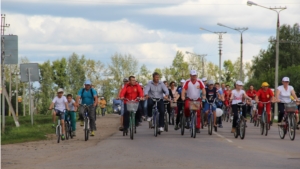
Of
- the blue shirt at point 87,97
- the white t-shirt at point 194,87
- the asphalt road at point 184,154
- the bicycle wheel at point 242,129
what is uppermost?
the white t-shirt at point 194,87

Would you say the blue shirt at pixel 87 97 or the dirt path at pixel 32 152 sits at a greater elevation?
the blue shirt at pixel 87 97

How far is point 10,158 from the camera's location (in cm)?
1820

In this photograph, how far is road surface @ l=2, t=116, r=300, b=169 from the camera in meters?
15.5

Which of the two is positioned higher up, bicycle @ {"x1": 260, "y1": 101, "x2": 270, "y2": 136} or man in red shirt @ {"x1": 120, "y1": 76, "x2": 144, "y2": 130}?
man in red shirt @ {"x1": 120, "y1": 76, "x2": 144, "y2": 130}

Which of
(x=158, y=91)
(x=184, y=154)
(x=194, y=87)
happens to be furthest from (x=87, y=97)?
(x=184, y=154)

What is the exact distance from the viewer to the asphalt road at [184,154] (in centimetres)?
1550

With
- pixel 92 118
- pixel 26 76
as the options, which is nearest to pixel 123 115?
pixel 92 118

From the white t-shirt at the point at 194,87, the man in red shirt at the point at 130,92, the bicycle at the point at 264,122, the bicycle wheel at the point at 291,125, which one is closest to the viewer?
the bicycle wheel at the point at 291,125

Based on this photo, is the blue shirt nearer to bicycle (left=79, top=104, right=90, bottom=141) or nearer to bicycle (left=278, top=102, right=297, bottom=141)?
bicycle (left=79, top=104, right=90, bottom=141)

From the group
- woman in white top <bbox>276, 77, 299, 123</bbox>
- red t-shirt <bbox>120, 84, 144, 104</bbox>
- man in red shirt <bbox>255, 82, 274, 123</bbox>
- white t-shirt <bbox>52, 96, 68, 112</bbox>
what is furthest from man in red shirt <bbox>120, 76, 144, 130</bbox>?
man in red shirt <bbox>255, 82, 274, 123</bbox>

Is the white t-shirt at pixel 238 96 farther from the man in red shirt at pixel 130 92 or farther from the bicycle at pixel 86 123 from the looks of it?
the bicycle at pixel 86 123

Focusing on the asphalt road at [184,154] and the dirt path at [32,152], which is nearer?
the asphalt road at [184,154]

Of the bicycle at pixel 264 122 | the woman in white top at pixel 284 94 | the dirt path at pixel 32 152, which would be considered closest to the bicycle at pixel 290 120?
the woman in white top at pixel 284 94

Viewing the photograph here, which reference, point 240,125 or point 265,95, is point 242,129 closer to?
point 240,125
